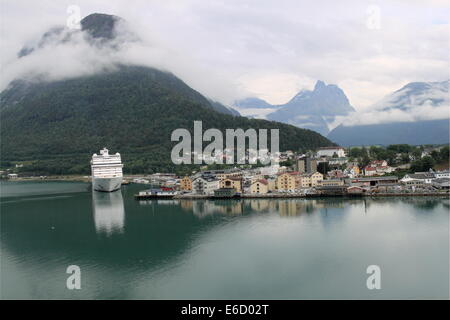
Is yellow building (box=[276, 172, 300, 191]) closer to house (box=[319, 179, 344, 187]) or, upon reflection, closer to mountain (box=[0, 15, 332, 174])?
house (box=[319, 179, 344, 187])

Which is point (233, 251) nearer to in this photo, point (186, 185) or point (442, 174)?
point (186, 185)

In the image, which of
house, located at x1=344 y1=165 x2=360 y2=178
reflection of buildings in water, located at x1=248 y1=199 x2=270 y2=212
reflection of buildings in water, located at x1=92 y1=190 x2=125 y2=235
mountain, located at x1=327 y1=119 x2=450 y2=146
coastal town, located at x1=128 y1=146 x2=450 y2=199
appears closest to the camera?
reflection of buildings in water, located at x1=92 y1=190 x2=125 y2=235

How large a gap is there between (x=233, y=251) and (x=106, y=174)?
44.3 ft

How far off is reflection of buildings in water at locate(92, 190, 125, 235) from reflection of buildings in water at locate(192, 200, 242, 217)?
242 cm

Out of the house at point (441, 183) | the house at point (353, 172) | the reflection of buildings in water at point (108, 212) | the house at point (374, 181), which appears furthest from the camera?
the house at point (353, 172)

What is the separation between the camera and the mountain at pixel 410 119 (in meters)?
64.8

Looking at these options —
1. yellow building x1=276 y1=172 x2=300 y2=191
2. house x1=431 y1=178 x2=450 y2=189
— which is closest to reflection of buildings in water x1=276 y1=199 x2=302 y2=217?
yellow building x1=276 y1=172 x2=300 y2=191

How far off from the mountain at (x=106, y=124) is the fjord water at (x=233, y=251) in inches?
603

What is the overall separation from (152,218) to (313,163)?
38.7 ft

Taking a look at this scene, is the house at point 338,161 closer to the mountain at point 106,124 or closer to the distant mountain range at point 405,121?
the mountain at point 106,124

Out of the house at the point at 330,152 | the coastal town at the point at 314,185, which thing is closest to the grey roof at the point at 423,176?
the coastal town at the point at 314,185

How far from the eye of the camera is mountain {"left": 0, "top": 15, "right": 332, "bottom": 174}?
1278 inches
